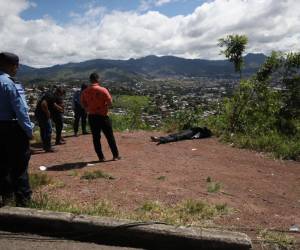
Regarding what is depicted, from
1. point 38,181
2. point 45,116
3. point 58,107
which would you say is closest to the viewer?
point 38,181

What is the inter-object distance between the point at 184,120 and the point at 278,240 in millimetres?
10135

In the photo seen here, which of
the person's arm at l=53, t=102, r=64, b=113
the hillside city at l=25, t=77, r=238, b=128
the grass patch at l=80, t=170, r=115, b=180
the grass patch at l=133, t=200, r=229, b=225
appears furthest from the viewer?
the hillside city at l=25, t=77, r=238, b=128

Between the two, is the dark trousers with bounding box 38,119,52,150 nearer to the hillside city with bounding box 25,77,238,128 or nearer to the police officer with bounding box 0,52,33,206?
the hillside city with bounding box 25,77,238,128

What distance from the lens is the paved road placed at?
15.5 ft

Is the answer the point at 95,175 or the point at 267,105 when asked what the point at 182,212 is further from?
the point at 267,105

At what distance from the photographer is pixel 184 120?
49.5 ft

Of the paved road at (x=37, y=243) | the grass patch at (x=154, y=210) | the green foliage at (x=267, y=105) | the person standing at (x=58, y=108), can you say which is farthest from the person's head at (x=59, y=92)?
the paved road at (x=37, y=243)

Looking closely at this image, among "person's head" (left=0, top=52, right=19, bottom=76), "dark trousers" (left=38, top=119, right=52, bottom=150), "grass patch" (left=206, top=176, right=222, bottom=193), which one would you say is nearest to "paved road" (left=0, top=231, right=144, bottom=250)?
"person's head" (left=0, top=52, right=19, bottom=76)

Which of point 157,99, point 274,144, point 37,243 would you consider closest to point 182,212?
point 37,243

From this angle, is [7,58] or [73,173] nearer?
[7,58]

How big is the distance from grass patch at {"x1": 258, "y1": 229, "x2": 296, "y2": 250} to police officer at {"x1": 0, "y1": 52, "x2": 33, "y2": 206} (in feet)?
8.45

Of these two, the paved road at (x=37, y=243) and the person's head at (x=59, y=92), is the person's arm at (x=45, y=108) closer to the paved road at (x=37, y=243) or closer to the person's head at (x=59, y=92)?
the person's head at (x=59, y=92)

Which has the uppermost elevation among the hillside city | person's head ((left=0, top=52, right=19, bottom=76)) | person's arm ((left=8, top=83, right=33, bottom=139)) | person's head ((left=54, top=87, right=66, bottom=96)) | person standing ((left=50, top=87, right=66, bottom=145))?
person's head ((left=0, top=52, right=19, bottom=76))

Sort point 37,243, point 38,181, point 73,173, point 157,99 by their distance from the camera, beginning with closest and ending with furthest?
point 37,243 → point 38,181 → point 73,173 → point 157,99
